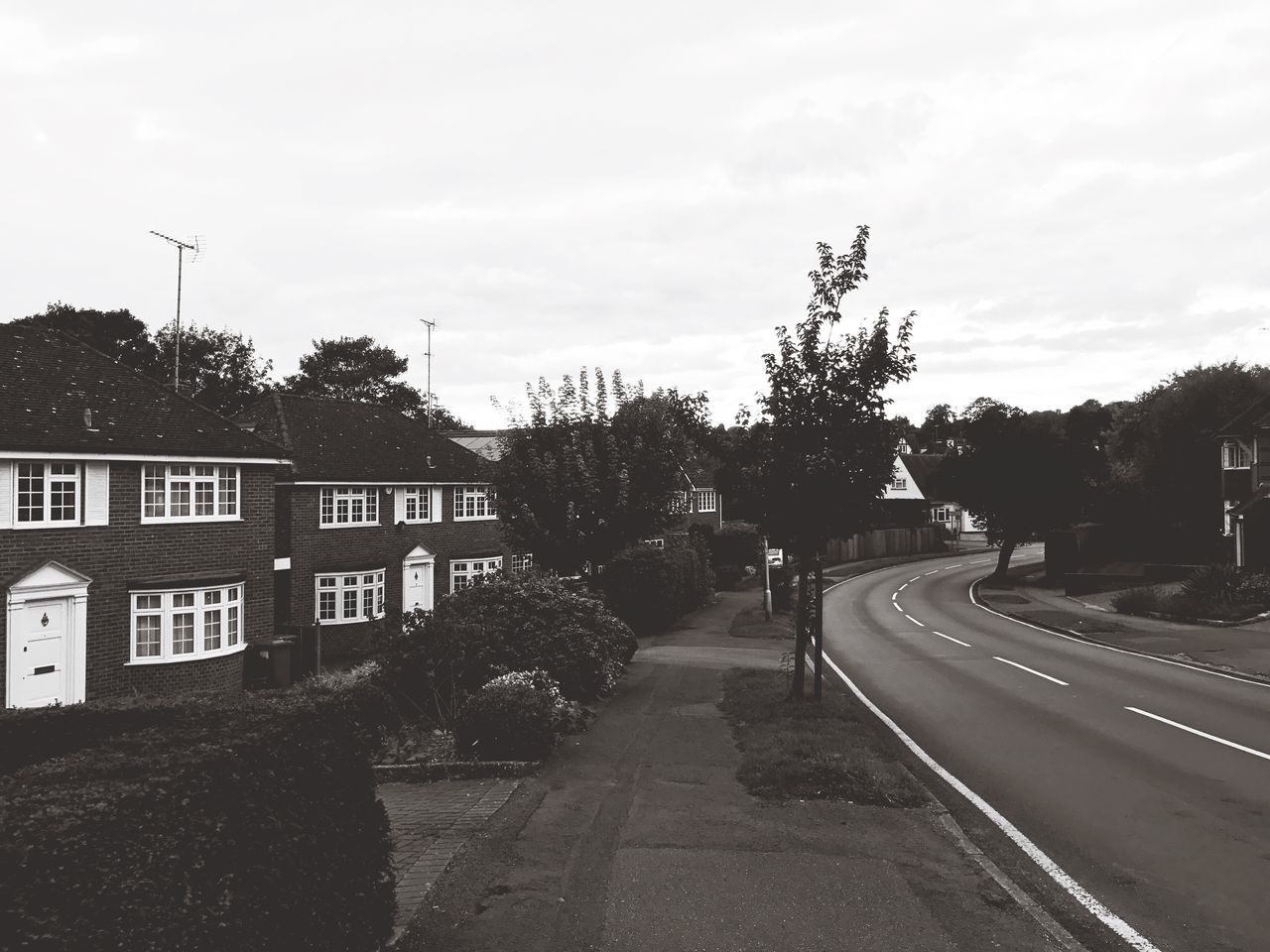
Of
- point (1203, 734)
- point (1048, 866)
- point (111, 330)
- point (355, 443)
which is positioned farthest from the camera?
point (111, 330)

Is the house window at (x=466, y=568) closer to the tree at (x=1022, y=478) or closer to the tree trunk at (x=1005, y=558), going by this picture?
the tree at (x=1022, y=478)

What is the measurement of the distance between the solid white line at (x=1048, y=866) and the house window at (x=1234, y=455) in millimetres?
33116

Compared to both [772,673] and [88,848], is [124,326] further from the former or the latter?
[88,848]

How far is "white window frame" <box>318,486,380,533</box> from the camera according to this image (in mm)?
29453

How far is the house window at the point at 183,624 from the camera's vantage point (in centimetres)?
2061

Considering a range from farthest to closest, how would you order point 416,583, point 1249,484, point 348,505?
point 1249,484 < point 416,583 < point 348,505

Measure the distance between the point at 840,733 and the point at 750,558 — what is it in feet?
124

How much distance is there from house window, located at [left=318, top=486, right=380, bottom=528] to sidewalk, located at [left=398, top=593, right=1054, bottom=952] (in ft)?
69.9

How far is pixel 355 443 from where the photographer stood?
32531mm

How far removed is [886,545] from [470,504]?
35657 mm

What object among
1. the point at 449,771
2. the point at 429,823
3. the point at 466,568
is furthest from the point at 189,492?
the point at 429,823

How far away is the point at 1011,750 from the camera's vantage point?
11719mm

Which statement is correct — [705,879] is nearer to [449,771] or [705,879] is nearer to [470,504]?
[449,771]

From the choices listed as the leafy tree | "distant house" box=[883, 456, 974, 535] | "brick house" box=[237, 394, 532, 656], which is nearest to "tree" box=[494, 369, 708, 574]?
"brick house" box=[237, 394, 532, 656]
